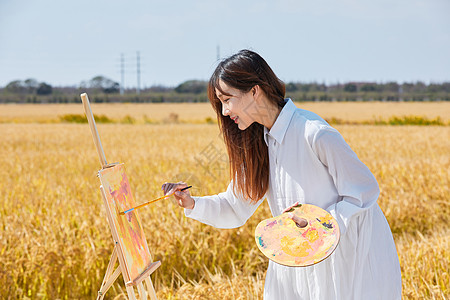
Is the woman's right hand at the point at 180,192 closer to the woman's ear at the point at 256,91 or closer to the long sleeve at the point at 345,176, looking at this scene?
the woman's ear at the point at 256,91

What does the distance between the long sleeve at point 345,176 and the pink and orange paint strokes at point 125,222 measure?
2.63ft

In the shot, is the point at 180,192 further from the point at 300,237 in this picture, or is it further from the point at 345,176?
the point at 345,176

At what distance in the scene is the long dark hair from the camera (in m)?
1.73

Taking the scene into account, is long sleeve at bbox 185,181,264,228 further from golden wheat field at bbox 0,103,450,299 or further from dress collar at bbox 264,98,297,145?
dress collar at bbox 264,98,297,145

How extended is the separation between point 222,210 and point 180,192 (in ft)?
0.78

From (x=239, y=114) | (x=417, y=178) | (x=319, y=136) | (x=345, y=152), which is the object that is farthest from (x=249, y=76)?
(x=417, y=178)

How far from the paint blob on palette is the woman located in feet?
0.24

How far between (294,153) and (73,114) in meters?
30.2

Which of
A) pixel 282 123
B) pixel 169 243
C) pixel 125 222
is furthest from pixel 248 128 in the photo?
pixel 169 243

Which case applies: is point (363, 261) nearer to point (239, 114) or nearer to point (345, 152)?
point (345, 152)

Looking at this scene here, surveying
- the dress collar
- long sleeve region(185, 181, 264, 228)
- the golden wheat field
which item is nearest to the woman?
the dress collar

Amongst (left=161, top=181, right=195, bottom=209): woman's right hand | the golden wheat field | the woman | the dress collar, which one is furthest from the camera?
the golden wheat field

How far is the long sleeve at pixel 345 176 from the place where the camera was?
1.63 meters

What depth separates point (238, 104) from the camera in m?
1.75
